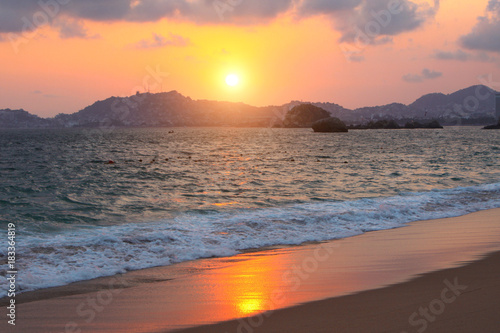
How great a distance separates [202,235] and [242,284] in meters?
4.68

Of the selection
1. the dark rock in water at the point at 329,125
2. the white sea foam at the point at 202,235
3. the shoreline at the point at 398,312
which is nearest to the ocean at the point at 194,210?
the white sea foam at the point at 202,235

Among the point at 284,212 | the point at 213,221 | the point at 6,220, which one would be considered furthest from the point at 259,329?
the point at 6,220

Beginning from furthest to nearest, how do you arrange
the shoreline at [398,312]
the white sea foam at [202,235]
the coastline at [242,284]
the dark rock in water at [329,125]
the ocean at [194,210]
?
the dark rock in water at [329,125] < the ocean at [194,210] < the white sea foam at [202,235] < the coastline at [242,284] < the shoreline at [398,312]

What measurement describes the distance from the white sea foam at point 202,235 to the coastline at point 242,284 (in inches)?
29.0

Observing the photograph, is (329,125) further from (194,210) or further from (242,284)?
(242,284)

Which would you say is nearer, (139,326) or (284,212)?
(139,326)

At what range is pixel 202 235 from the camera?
1202 centimetres

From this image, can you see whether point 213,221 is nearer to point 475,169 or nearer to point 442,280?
point 442,280

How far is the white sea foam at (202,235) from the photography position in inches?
353

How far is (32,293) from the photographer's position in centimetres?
729

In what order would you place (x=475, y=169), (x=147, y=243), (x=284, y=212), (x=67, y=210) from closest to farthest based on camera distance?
(x=147, y=243), (x=284, y=212), (x=67, y=210), (x=475, y=169)

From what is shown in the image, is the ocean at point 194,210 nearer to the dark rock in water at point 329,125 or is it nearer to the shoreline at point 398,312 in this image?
the shoreline at point 398,312

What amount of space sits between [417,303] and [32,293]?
6034 mm

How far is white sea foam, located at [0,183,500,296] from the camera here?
8.96m
